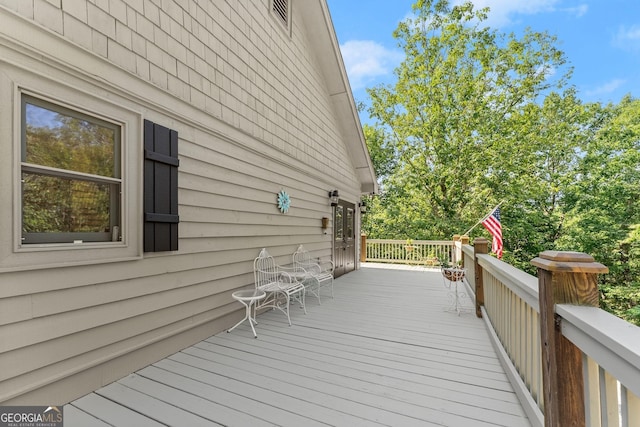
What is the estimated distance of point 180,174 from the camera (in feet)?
9.93

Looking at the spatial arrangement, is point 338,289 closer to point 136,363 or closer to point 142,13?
point 136,363

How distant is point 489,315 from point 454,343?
0.79 m

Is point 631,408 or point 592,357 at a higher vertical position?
point 592,357

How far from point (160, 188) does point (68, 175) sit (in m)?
0.70

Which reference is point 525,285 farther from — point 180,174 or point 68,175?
point 68,175

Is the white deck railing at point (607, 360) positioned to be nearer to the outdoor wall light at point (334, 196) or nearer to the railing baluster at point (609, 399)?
the railing baluster at point (609, 399)

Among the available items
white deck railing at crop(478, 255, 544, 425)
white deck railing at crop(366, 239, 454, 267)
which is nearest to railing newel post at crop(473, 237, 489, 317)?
white deck railing at crop(478, 255, 544, 425)

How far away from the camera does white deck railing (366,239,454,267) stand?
9500 mm

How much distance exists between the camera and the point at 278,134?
15.9ft

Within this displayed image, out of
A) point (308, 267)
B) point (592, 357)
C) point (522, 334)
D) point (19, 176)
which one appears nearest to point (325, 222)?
point (308, 267)

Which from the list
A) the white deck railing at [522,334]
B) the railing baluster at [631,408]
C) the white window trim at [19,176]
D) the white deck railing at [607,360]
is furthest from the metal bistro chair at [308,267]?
the railing baluster at [631,408]

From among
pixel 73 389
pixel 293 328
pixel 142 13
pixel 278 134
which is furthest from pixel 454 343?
pixel 142 13

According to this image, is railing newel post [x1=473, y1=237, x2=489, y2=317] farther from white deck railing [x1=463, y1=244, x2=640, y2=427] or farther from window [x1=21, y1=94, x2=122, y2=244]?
window [x1=21, y1=94, x2=122, y2=244]
